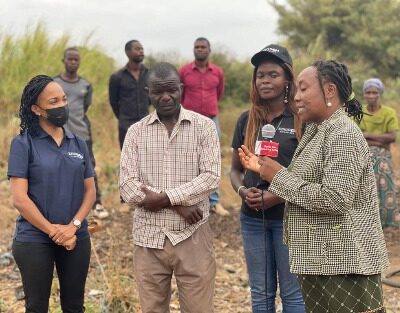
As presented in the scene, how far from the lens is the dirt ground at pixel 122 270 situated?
4.86m

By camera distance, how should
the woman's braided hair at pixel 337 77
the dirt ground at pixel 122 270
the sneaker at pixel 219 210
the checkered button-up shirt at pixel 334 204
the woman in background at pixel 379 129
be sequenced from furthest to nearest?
the sneaker at pixel 219 210 → the woman in background at pixel 379 129 → the dirt ground at pixel 122 270 → the woman's braided hair at pixel 337 77 → the checkered button-up shirt at pixel 334 204

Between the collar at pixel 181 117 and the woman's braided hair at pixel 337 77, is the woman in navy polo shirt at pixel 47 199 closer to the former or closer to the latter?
the collar at pixel 181 117

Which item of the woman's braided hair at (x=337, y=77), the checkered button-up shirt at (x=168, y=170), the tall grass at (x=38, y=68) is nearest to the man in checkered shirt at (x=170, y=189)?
the checkered button-up shirt at (x=168, y=170)

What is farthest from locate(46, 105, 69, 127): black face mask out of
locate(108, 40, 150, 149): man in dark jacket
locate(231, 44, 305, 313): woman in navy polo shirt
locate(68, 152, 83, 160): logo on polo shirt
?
locate(108, 40, 150, 149): man in dark jacket

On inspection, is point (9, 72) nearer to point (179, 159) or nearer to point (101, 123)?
point (101, 123)

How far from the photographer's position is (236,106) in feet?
52.6

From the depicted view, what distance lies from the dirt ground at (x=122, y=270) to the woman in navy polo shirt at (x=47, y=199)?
1.09 meters

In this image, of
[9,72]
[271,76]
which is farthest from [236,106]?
[271,76]

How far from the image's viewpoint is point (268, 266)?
146 inches

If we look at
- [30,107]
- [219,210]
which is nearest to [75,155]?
[30,107]

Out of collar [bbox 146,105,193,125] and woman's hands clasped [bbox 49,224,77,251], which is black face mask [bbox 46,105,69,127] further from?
woman's hands clasped [bbox 49,224,77,251]

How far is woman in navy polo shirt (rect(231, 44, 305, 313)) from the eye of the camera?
3617 mm

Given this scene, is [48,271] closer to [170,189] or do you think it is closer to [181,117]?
[170,189]

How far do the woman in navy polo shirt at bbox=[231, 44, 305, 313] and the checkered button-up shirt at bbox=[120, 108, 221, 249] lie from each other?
240mm
